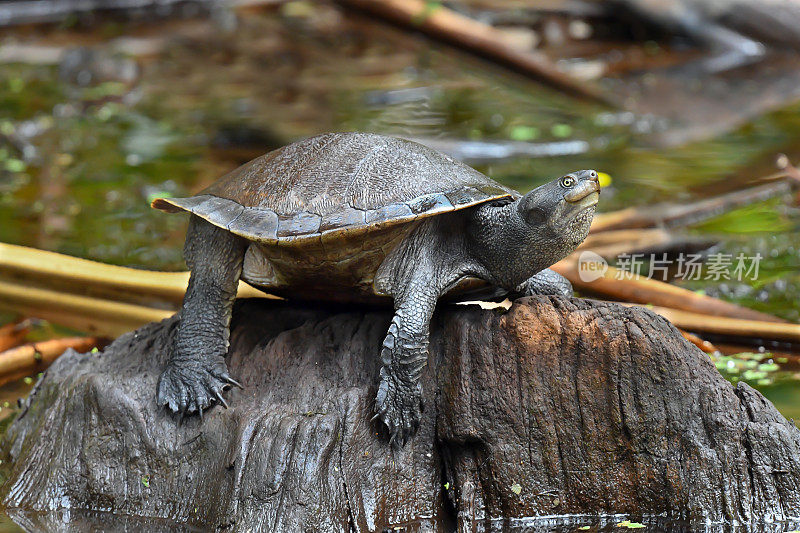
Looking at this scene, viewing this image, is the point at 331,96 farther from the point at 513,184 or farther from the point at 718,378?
the point at 718,378

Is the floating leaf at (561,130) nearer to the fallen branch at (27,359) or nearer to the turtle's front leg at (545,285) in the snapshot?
the turtle's front leg at (545,285)

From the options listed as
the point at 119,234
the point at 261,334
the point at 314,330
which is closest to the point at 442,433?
the point at 314,330

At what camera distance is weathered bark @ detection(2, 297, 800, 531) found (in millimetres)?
3145

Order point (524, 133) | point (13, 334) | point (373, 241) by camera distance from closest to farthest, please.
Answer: point (373, 241)
point (13, 334)
point (524, 133)

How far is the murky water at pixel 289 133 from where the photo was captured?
668 cm

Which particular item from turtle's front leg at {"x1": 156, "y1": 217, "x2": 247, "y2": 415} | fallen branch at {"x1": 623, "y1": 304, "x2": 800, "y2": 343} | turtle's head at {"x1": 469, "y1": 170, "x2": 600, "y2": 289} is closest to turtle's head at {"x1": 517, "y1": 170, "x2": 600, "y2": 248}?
turtle's head at {"x1": 469, "y1": 170, "x2": 600, "y2": 289}

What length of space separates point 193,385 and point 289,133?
6.66 meters

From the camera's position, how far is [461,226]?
3.62 metres

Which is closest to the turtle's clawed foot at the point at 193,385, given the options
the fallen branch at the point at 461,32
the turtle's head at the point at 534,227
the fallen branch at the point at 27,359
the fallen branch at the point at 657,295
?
the turtle's head at the point at 534,227

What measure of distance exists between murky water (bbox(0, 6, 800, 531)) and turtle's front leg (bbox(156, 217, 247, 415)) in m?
1.42

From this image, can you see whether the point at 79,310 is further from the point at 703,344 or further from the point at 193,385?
the point at 703,344

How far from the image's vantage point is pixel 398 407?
328 centimetres

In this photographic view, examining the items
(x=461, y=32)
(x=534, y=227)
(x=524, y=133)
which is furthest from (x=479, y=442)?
(x=524, y=133)

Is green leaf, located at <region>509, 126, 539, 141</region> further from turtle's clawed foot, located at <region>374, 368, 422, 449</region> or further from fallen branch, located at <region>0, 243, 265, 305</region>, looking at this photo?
turtle's clawed foot, located at <region>374, 368, 422, 449</region>
